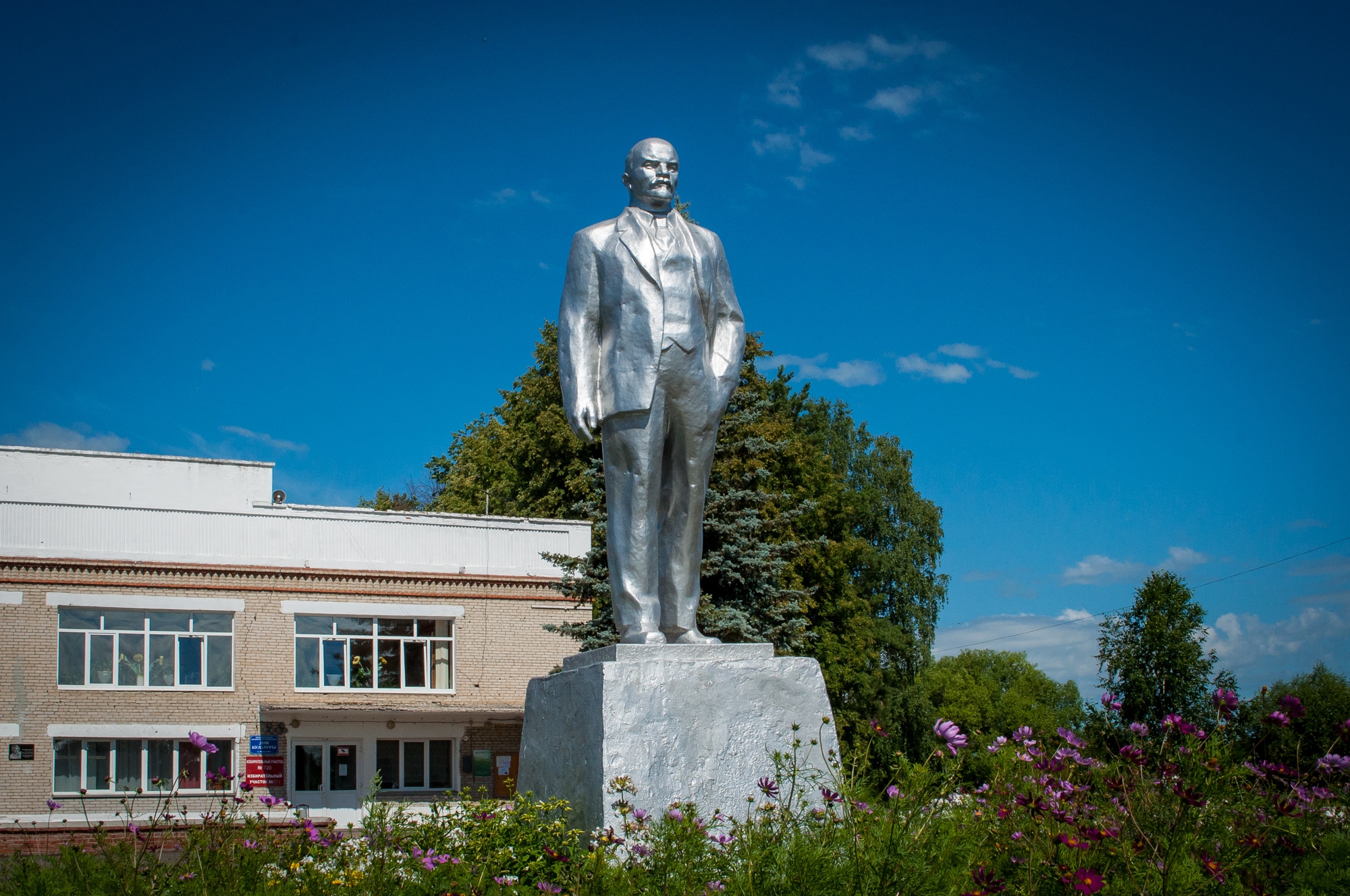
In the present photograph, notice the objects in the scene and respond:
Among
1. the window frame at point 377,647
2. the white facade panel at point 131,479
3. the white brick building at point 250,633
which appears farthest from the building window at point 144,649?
the white facade panel at point 131,479

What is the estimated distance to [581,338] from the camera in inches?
250

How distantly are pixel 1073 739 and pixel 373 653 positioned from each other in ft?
83.3

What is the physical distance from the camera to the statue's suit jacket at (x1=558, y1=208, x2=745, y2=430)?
621cm

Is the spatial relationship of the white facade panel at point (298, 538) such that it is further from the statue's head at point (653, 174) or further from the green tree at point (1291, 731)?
the statue's head at point (653, 174)

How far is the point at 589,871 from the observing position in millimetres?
4344

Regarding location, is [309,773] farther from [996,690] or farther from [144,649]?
[996,690]

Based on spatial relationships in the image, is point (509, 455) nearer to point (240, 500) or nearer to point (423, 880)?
point (240, 500)

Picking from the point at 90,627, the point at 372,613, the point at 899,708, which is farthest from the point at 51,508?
the point at 899,708

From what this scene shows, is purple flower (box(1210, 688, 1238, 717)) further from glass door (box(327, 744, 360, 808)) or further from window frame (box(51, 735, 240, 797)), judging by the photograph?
glass door (box(327, 744, 360, 808))

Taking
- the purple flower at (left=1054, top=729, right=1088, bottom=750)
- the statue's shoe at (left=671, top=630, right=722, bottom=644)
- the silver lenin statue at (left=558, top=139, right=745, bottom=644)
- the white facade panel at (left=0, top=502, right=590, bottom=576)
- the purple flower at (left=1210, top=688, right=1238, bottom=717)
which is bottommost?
the purple flower at (left=1054, top=729, right=1088, bottom=750)

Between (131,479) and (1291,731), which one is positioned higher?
(131,479)

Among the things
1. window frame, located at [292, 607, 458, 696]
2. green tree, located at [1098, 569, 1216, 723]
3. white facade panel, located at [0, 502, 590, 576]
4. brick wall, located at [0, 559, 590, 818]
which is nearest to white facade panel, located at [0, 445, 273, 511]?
white facade panel, located at [0, 502, 590, 576]

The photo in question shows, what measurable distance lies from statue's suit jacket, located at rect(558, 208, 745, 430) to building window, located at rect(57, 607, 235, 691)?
2307 cm

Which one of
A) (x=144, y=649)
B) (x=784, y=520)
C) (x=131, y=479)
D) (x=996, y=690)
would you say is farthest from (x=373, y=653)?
(x=996, y=690)
